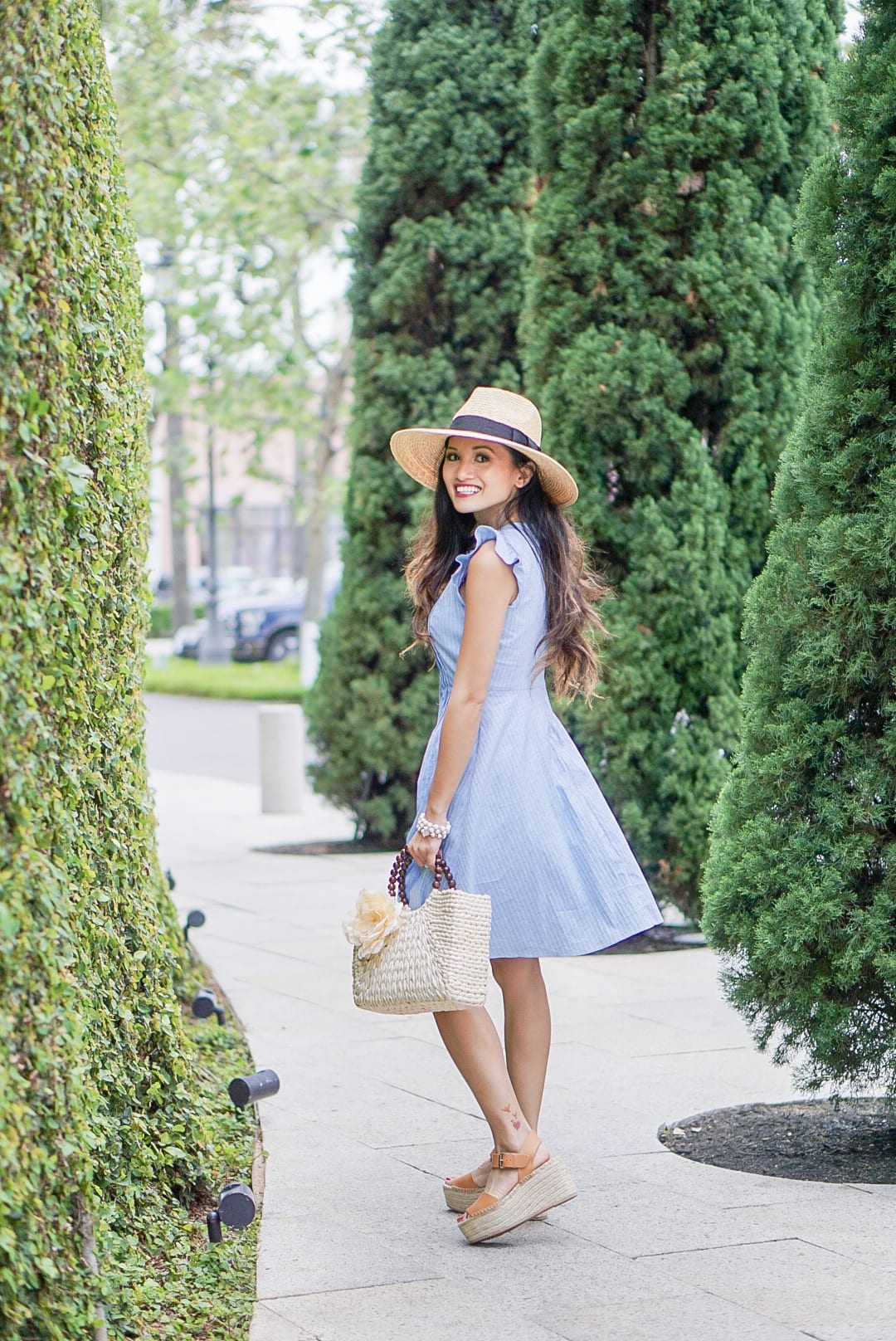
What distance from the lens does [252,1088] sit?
15.1ft

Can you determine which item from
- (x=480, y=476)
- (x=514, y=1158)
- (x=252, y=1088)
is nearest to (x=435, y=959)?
(x=514, y=1158)

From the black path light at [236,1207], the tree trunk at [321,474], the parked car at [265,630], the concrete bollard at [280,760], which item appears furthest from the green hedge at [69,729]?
the parked car at [265,630]

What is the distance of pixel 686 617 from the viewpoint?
7.88 m

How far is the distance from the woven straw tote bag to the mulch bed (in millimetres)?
1216

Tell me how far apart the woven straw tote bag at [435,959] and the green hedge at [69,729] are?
59 cm

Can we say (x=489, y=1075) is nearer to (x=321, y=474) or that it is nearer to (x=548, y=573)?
(x=548, y=573)

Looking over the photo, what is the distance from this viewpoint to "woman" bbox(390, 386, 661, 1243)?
13.3ft

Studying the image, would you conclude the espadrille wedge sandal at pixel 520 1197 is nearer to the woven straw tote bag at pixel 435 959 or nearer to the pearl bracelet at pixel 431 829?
the woven straw tote bag at pixel 435 959

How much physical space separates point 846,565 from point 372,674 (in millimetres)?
6870

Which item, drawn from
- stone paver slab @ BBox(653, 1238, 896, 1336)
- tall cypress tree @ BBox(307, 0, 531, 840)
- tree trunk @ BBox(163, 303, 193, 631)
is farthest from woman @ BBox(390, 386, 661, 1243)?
tree trunk @ BBox(163, 303, 193, 631)

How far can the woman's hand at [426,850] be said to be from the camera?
4.04 metres

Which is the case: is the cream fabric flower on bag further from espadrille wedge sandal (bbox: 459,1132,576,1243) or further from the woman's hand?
espadrille wedge sandal (bbox: 459,1132,576,1243)

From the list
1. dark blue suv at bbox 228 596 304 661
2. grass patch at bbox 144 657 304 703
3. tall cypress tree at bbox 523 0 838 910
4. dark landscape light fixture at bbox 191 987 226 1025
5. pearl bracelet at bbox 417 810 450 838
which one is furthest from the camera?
dark blue suv at bbox 228 596 304 661

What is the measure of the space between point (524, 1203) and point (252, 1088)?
926 mm
